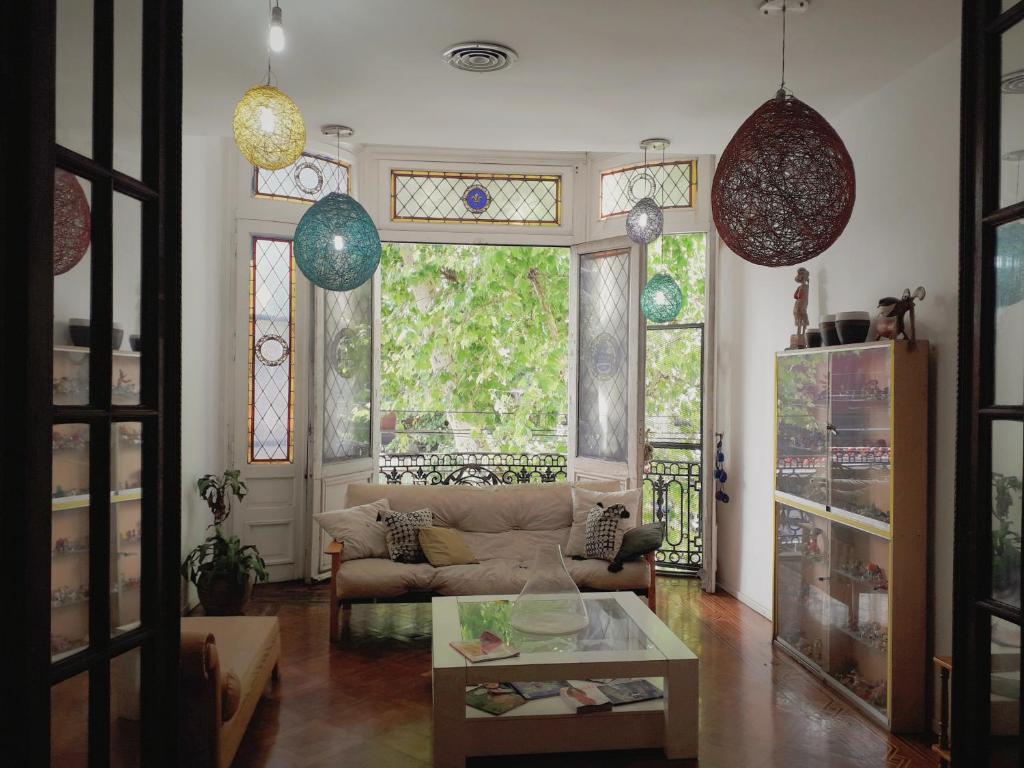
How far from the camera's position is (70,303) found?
1.47 m

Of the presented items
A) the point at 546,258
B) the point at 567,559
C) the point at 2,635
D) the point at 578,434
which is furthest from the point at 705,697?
the point at 546,258

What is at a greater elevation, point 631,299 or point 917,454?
point 631,299

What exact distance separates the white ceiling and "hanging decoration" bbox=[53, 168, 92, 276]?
7.13ft

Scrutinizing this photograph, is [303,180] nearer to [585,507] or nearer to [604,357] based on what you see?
[604,357]

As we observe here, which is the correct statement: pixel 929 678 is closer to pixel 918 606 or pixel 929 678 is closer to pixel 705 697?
pixel 918 606

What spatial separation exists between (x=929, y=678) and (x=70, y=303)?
3.92 m

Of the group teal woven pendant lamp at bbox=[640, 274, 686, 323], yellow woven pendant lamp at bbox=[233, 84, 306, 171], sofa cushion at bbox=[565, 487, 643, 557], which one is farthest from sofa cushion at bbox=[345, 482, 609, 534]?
yellow woven pendant lamp at bbox=[233, 84, 306, 171]

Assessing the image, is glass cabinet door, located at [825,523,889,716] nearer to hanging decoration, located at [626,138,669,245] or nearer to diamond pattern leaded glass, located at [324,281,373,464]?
hanging decoration, located at [626,138,669,245]

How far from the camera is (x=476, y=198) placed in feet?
22.7

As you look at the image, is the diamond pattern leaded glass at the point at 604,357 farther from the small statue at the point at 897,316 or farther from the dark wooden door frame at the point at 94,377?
the dark wooden door frame at the point at 94,377

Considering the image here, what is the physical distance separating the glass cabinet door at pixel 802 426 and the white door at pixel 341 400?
336 cm

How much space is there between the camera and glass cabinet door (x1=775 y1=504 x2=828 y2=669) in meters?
4.44

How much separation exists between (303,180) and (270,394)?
5.63 ft

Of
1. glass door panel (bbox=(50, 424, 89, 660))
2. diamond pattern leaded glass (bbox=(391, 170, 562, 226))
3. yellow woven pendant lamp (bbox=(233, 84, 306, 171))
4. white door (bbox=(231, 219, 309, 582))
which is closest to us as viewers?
glass door panel (bbox=(50, 424, 89, 660))
